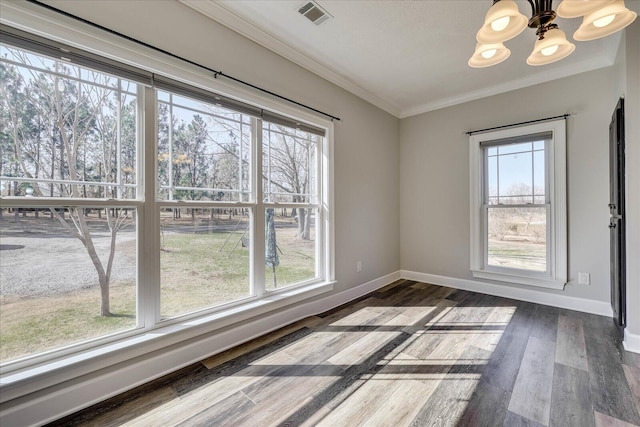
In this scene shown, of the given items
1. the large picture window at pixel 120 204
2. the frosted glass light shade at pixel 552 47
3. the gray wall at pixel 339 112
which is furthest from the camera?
the gray wall at pixel 339 112

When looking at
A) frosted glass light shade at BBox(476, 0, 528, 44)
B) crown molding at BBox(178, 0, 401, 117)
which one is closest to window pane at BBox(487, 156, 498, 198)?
crown molding at BBox(178, 0, 401, 117)

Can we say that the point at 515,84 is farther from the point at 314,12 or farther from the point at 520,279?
the point at 314,12

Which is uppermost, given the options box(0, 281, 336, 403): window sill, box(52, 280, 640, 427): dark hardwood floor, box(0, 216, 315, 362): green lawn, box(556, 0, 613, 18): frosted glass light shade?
box(556, 0, 613, 18): frosted glass light shade

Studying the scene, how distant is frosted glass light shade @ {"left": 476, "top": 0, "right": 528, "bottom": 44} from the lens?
1414mm

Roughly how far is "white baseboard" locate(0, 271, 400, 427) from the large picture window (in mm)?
146

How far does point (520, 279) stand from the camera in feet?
10.9

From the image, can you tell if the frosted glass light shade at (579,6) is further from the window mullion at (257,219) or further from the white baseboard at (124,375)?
the white baseboard at (124,375)

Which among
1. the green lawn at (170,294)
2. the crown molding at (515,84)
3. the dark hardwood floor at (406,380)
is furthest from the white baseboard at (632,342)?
the green lawn at (170,294)

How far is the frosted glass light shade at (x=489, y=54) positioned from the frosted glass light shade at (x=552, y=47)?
0.59ft

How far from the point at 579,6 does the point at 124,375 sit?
10.8 feet

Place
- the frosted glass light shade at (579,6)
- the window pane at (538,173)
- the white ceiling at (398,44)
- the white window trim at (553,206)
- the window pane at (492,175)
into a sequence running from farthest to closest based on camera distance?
1. the window pane at (492,175)
2. the window pane at (538,173)
3. the white window trim at (553,206)
4. the white ceiling at (398,44)
5. the frosted glass light shade at (579,6)

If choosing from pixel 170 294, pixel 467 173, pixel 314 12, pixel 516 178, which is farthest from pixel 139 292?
pixel 516 178

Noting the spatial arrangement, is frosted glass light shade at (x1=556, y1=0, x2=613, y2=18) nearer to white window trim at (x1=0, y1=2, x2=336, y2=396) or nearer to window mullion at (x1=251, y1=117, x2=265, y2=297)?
white window trim at (x1=0, y1=2, x2=336, y2=396)

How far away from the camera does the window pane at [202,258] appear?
1.97 metres
